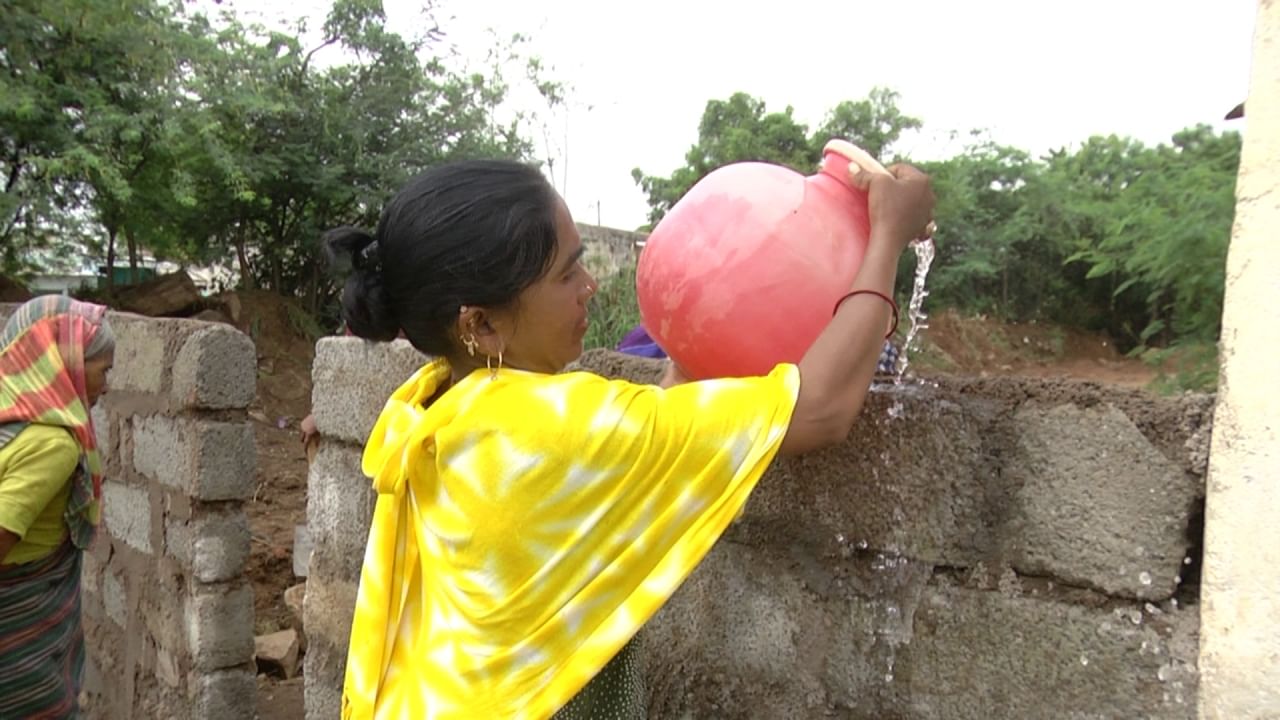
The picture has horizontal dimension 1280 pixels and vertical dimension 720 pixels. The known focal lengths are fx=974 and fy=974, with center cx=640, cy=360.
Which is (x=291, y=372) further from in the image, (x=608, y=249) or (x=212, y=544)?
(x=212, y=544)

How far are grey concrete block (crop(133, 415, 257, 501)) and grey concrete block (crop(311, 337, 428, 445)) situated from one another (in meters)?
0.78

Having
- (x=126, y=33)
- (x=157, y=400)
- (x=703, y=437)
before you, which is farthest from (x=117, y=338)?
(x=126, y=33)

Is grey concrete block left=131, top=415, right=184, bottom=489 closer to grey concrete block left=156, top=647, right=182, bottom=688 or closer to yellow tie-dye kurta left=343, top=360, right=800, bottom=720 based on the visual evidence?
grey concrete block left=156, top=647, right=182, bottom=688

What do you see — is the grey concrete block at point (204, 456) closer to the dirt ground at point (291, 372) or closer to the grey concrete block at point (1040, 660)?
the dirt ground at point (291, 372)

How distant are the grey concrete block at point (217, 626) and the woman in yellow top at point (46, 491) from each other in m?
0.40

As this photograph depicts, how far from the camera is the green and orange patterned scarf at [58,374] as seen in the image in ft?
9.81

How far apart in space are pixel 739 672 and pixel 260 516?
716 centimetres

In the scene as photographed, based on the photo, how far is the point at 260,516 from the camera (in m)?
8.19

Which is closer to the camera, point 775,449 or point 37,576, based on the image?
point 775,449

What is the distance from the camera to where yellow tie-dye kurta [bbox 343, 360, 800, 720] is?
1.28 metres

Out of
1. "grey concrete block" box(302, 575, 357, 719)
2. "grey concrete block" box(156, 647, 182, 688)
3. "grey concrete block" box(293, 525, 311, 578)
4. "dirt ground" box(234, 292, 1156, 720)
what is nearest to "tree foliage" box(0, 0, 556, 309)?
"dirt ground" box(234, 292, 1156, 720)

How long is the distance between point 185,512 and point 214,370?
1.91ft

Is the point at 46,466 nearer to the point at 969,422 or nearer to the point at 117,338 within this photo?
the point at 117,338

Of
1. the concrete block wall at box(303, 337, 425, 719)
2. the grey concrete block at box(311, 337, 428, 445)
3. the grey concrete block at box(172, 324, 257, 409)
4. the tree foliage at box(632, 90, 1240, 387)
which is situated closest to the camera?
the grey concrete block at box(311, 337, 428, 445)
